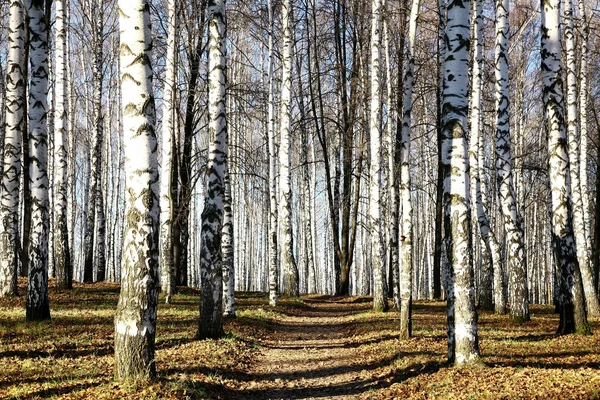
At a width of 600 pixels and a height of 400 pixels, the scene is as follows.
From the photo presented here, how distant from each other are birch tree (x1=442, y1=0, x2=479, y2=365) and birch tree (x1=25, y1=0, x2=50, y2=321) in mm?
7952

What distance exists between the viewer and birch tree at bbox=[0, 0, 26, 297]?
1184 centimetres

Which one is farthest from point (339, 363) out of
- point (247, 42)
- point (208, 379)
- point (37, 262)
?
point (247, 42)

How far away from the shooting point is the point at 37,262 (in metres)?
10.2

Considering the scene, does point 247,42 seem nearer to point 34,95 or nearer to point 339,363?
point 34,95

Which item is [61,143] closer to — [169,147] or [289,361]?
[169,147]

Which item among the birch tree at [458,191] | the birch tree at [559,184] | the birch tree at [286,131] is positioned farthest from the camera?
the birch tree at [286,131]

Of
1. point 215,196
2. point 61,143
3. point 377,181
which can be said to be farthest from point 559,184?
point 61,143

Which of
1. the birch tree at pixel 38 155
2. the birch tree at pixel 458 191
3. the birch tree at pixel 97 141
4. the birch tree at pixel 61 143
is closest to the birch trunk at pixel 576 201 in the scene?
the birch tree at pixel 458 191

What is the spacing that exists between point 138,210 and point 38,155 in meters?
5.88

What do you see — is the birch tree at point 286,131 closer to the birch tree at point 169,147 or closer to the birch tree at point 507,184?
the birch tree at point 169,147

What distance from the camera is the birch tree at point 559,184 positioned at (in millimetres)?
10211

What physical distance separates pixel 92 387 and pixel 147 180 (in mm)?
2453

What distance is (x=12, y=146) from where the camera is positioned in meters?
12.0

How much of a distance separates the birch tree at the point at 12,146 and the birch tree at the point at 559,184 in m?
11.8
